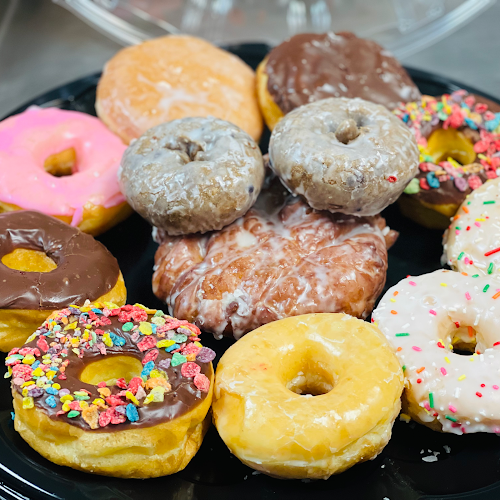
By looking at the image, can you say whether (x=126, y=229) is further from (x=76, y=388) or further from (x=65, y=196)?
(x=76, y=388)

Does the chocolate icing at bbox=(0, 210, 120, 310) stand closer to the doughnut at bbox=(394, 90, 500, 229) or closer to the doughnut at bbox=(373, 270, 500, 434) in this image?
the doughnut at bbox=(373, 270, 500, 434)

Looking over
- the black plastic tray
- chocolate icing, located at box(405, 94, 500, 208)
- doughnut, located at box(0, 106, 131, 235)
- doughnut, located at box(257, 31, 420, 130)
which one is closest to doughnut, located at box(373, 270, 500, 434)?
the black plastic tray

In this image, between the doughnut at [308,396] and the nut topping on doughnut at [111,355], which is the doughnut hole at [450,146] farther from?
the nut topping on doughnut at [111,355]

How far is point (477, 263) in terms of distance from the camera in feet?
7.07

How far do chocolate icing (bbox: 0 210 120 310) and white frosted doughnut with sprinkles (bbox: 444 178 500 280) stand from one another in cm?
125

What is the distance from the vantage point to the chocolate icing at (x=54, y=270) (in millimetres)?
1861

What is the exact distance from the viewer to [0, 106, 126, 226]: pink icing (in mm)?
2289

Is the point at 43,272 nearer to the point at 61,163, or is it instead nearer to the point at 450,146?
the point at 61,163

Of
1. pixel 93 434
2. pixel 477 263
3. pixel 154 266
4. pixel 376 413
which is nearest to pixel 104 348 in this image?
pixel 93 434

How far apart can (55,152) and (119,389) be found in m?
1.32

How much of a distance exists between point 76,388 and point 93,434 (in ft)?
0.47

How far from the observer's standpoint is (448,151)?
2.68 meters

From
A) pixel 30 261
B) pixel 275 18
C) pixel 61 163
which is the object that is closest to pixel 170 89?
pixel 61 163

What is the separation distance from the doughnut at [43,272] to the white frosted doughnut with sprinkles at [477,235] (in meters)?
1.23
